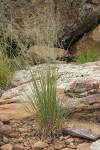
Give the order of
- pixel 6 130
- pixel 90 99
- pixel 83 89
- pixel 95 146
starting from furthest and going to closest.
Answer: pixel 83 89
pixel 90 99
pixel 6 130
pixel 95 146

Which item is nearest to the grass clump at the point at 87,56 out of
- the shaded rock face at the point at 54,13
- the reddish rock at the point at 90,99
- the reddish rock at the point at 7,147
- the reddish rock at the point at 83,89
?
the shaded rock face at the point at 54,13

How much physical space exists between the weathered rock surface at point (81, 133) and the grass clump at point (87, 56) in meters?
3.25

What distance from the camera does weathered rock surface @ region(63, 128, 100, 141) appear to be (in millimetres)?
3955

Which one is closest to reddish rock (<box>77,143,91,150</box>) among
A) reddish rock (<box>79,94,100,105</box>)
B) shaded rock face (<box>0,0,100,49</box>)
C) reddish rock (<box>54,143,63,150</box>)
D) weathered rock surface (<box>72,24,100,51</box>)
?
reddish rock (<box>54,143,63,150</box>)

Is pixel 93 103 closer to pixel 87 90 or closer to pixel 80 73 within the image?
pixel 87 90

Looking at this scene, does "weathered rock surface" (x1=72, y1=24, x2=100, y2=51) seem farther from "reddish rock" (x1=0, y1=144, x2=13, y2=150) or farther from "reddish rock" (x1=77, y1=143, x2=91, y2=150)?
"reddish rock" (x1=0, y1=144, x2=13, y2=150)

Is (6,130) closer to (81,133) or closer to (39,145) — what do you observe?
(39,145)

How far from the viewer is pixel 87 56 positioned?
24.3 ft

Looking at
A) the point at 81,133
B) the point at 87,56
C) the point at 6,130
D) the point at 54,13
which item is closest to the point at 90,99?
the point at 81,133

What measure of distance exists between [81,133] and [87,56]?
3541 millimetres

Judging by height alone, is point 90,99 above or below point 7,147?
above

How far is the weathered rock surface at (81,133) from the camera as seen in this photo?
156 inches

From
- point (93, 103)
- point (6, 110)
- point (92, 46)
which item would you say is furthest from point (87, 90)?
point (92, 46)

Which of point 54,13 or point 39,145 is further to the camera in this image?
point 54,13
